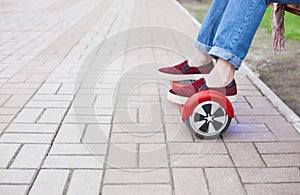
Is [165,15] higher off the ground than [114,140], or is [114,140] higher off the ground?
[114,140]

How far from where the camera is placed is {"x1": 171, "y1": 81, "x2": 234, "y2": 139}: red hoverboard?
2117 mm

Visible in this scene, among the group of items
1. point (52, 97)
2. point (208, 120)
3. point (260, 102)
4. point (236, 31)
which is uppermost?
point (236, 31)

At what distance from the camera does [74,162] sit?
75.8 inches

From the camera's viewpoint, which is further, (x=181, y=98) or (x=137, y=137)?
(x=181, y=98)

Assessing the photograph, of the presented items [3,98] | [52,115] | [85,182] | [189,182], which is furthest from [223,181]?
[3,98]

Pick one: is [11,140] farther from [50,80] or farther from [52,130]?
[50,80]

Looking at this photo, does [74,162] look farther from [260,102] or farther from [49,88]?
[260,102]

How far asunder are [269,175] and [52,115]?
1.36 metres

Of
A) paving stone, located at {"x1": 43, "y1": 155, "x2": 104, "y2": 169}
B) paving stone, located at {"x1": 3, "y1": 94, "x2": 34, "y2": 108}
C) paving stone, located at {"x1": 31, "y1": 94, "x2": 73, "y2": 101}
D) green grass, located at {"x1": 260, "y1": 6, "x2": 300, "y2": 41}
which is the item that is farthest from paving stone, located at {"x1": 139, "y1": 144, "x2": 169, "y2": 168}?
green grass, located at {"x1": 260, "y1": 6, "x2": 300, "y2": 41}

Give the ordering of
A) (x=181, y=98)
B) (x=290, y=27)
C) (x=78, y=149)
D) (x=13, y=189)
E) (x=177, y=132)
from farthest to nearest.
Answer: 1. (x=290, y=27)
2. (x=181, y=98)
3. (x=177, y=132)
4. (x=78, y=149)
5. (x=13, y=189)

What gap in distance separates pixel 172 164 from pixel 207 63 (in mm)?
1063

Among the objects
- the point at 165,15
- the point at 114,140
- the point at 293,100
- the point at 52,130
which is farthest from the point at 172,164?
the point at 165,15

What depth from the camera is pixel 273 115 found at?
253 centimetres

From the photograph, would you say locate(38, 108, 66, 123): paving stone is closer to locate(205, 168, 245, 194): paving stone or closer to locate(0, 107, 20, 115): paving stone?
locate(0, 107, 20, 115): paving stone
